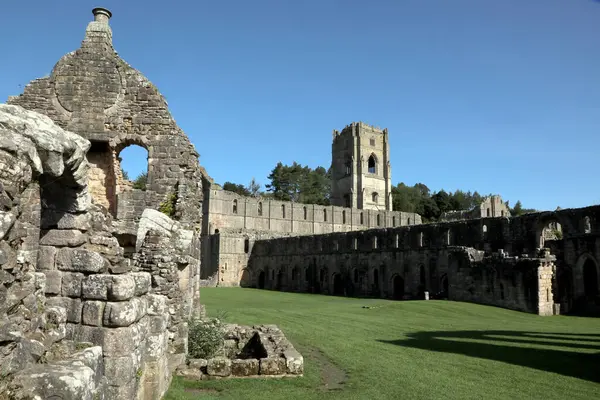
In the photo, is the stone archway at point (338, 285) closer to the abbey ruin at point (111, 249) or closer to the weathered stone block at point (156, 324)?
the abbey ruin at point (111, 249)

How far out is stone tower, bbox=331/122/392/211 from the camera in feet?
246

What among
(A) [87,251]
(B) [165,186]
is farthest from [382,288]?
(A) [87,251]

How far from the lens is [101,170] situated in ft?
36.2

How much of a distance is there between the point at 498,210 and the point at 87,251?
2090 inches

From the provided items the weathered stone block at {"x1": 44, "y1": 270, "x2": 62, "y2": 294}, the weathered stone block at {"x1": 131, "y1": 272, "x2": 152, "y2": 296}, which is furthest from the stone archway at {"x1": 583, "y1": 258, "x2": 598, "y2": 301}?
the weathered stone block at {"x1": 44, "y1": 270, "x2": 62, "y2": 294}

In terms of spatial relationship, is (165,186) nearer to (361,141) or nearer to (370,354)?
(370,354)

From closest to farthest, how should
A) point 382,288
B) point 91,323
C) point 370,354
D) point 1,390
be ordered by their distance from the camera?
point 1,390, point 91,323, point 370,354, point 382,288

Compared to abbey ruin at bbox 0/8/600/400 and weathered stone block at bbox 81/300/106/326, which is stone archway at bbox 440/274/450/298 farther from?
weathered stone block at bbox 81/300/106/326

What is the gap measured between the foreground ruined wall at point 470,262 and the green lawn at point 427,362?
9.06m

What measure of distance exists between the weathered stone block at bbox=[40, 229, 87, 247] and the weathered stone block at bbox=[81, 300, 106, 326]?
0.63 metres

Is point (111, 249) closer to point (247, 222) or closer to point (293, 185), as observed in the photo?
point (247, 222)

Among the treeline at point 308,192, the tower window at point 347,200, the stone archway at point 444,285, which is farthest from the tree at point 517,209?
the stone archway at point 444,285

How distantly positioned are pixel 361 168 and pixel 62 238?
7081cm

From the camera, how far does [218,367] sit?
27.7ft
